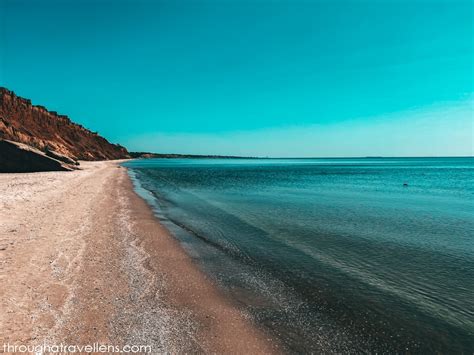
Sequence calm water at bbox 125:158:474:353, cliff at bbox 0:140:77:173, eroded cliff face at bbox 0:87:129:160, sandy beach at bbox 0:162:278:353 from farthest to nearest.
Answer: eroded cliff face at bbox 0:87:129:160
cliff at bbox 0:140:77:173
calm water at bbox 125:158:474:353
sandy beach at bbox 0:162:278:353

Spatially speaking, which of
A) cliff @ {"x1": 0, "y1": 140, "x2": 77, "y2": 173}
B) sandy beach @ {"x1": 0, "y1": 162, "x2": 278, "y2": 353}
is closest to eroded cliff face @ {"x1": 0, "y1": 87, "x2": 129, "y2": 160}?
cliff @ {"x1": 0, "y1": 140, "x2": 77, "y2": 173}

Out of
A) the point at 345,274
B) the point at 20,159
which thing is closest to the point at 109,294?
the point at 345,274

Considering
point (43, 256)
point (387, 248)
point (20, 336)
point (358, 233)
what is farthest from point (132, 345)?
point (358, 233)

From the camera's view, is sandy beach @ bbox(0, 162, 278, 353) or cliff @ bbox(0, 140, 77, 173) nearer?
sandy beach @ bbox(0, 162, 278, 353)

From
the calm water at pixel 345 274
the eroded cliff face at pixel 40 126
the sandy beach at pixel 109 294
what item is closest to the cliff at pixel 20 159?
the eroded cliff face at pixel 40 126

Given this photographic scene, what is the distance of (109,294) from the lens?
6.83 meters

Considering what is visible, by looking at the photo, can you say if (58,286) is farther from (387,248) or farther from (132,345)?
(387,248)

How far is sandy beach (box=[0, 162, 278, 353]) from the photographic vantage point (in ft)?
17.3

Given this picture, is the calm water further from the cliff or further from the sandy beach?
the cliff

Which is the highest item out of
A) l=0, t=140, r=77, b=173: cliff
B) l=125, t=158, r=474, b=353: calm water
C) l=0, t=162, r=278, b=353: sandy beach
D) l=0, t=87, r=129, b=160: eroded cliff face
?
l=0, t=87, r=129, b=160: eroded cliff face

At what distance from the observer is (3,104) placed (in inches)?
3597

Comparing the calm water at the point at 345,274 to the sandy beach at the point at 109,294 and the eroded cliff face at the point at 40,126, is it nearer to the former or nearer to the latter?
the sandy beach at the point at 109,294

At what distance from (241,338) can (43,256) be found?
6798mm

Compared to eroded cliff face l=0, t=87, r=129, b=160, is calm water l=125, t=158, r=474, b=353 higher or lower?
Answer: lower
